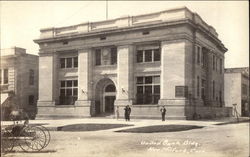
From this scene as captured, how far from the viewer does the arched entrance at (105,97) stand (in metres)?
31.0

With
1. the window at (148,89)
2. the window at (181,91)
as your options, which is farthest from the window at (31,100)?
the window at (181,91)

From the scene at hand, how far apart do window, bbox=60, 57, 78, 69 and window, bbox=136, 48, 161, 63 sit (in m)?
6.03

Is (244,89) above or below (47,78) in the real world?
below

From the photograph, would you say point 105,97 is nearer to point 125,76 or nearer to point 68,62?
point 125,76

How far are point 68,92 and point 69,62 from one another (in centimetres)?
267

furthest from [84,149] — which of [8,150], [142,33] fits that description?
[142,33]

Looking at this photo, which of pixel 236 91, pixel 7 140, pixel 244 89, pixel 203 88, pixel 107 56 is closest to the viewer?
pixel 7 140

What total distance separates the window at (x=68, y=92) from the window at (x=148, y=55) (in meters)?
6.47

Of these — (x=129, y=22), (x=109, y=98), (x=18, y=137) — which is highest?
(x=129, y=22)

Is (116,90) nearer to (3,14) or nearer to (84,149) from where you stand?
(84,149)

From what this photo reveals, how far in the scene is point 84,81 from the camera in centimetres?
3111

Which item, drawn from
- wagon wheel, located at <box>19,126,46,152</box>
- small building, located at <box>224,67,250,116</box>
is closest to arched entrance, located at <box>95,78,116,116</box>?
small building, located at <box>224,67,250,116</box>

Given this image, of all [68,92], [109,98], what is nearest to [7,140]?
[109,98]

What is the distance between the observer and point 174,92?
1054 inches
